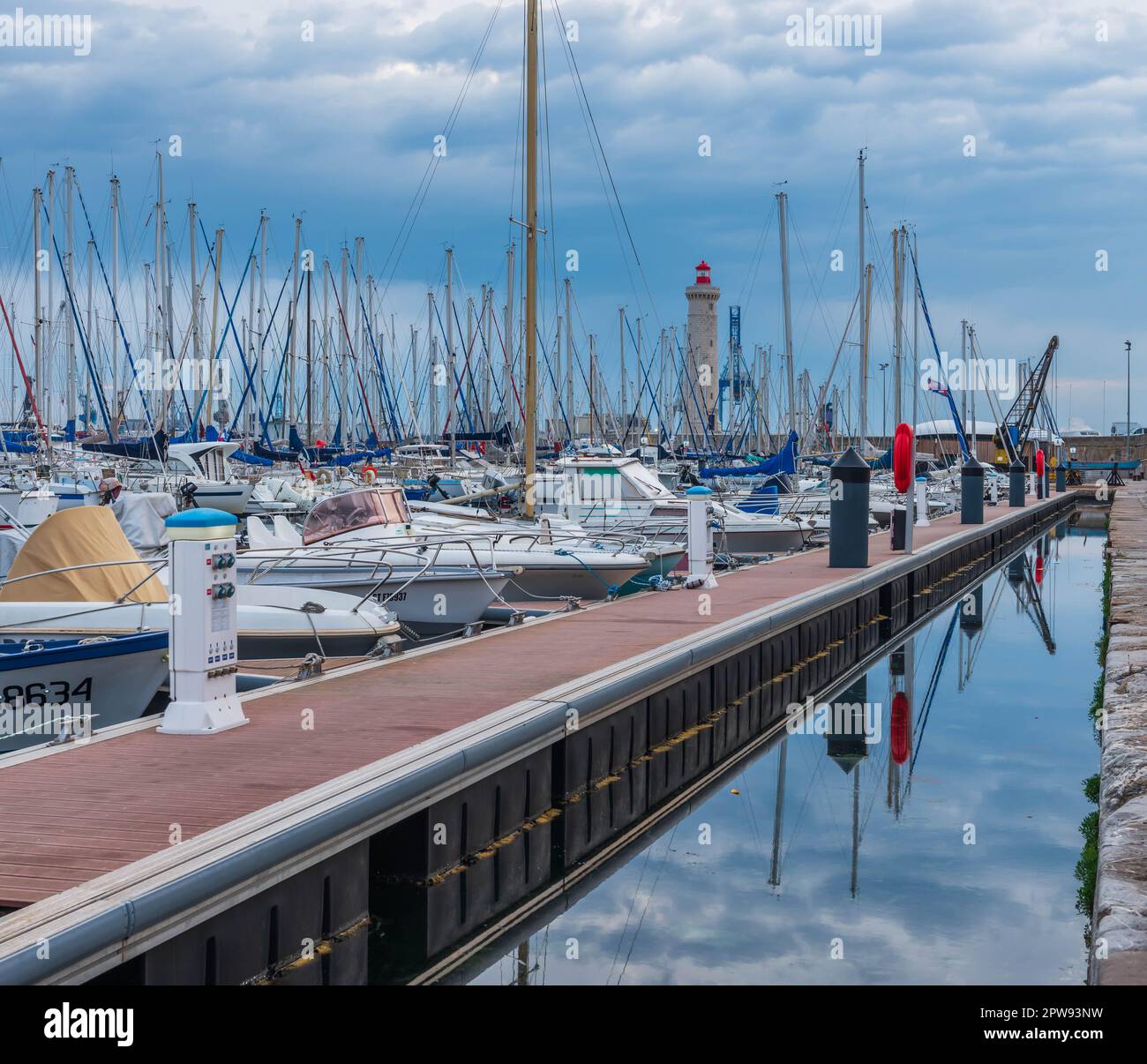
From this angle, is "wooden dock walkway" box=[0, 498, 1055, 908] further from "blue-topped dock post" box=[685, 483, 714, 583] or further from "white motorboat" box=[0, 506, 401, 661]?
"blue-topped dock post" box=[685, 483, 714, 583]

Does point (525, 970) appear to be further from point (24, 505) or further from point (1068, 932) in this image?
point (24, 505)

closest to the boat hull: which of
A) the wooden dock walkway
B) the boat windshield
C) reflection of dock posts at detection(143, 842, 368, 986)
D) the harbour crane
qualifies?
the wooden dock walkway

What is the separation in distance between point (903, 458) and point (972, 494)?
12.1 meters

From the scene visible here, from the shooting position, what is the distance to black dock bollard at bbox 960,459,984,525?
37.0 metres

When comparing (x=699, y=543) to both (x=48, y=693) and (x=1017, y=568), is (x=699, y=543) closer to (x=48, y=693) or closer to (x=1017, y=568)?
(x=48, y=693)

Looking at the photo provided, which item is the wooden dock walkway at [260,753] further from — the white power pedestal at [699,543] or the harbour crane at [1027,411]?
the harbour crane at [1027,411]

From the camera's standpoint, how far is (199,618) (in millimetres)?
8609

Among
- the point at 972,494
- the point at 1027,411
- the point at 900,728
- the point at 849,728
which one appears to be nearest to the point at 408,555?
the point at 849,728

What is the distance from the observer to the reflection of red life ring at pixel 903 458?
84.3ft

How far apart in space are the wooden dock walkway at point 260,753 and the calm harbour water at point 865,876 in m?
1.52

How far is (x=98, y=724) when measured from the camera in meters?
11.4

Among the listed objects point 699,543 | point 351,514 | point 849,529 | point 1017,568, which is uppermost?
point 351,514

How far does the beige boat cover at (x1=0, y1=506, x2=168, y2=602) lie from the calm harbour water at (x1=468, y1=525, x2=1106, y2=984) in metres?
5.96

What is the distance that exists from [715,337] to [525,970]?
9696cm
